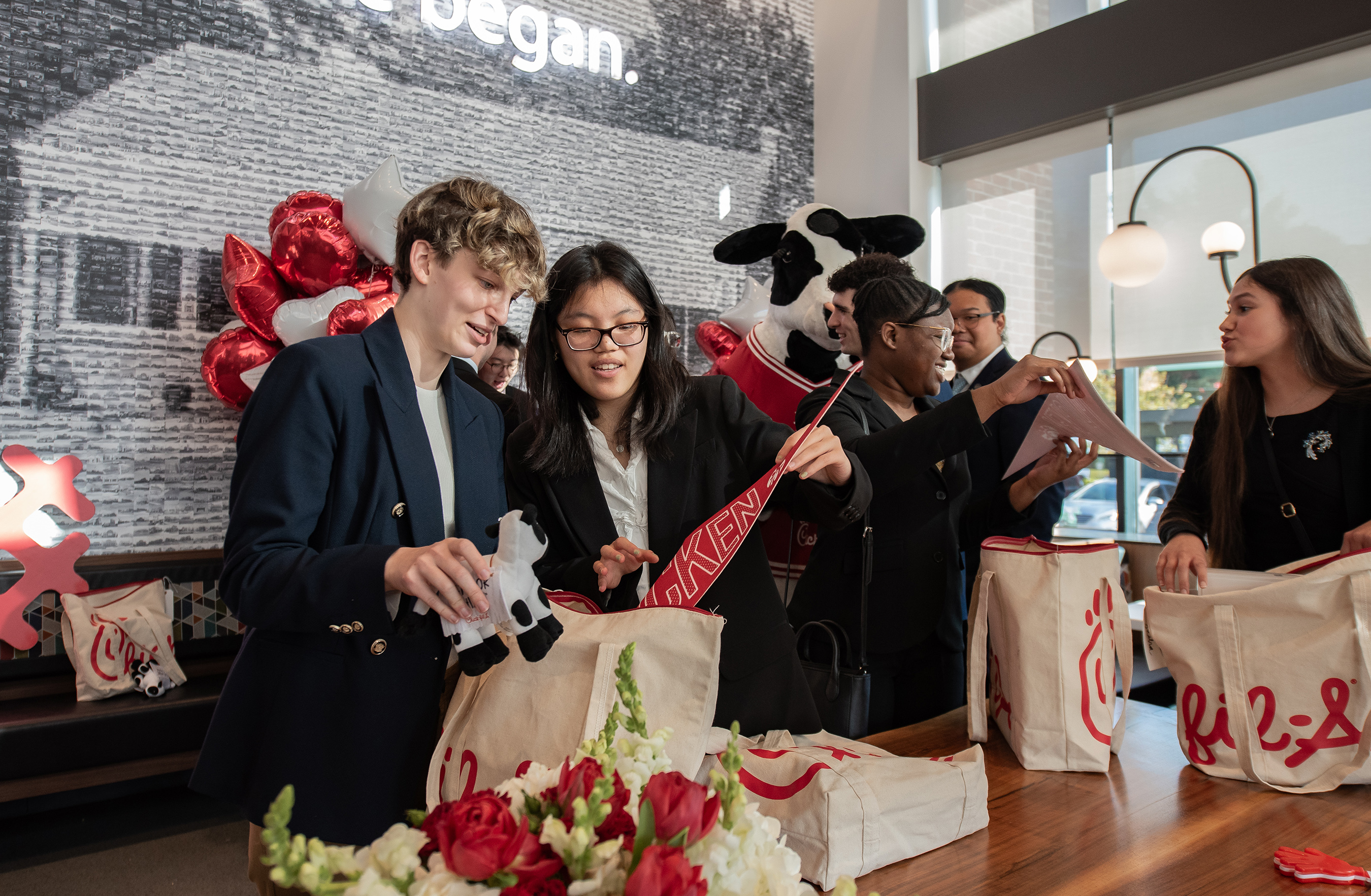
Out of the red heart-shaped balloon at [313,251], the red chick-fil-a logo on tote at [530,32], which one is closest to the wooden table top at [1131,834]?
the red heart-shaped balloon at [313,251]

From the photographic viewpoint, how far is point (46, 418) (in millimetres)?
3281

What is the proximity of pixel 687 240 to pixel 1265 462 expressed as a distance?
3.72m

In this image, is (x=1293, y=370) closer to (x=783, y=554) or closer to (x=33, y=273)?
(x=783, y=554)

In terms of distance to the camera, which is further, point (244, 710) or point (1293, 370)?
point (1293, 370)

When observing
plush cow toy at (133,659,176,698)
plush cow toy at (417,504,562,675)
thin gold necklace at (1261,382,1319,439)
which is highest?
thin gold necklace at (1261,382,1319,439)

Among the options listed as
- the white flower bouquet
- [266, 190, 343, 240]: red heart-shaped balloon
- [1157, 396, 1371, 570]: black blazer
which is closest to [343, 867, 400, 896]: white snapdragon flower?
the white flower bouquet

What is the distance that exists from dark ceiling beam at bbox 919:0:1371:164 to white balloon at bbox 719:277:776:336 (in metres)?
1.64

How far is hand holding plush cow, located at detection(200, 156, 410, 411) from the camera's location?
328 centimetres

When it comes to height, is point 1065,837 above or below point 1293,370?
below

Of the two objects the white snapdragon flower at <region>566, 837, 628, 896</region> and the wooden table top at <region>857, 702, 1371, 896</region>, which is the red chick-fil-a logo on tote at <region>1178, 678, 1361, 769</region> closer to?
the wooden table top at <region>857, 702, 1371, 896</region>

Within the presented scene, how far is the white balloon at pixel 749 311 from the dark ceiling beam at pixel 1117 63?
1642 mm

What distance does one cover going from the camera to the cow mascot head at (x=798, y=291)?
3.21 metres

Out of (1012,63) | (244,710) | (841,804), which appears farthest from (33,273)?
(1012,63)

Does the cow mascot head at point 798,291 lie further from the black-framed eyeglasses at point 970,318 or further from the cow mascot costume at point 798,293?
the black-framed eyeglasses at point 970,318
